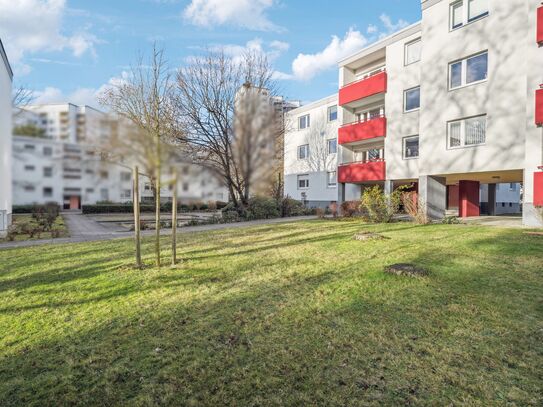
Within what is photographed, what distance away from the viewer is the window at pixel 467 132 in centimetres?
1638

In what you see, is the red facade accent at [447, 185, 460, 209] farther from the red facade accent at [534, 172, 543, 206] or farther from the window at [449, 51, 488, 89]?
the red facade accent at [534, 172, 543, 206]

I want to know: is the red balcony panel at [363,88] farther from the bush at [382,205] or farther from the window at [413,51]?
the bush at [382,205]

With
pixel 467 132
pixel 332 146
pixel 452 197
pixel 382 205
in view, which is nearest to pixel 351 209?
pixel 382 205

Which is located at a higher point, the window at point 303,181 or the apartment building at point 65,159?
the window at point 303,181

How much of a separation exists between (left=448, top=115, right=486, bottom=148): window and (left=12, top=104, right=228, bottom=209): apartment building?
61.4ft

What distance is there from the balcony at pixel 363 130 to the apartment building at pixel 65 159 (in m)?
22.4

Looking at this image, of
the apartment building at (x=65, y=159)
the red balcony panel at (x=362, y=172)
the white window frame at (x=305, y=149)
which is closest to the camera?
the apartment building at (x=65, y=159)

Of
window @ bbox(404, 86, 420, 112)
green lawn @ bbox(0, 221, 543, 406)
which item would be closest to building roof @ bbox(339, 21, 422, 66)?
window @ bbox(404, 86, 420, 112)

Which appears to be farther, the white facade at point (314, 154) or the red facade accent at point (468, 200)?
the white facade at point (314, 154)

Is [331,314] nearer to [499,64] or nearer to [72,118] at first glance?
[72,118]

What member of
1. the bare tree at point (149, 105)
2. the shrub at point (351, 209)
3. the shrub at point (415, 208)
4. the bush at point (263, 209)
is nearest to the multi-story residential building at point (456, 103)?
the shrub at point (415, 208)

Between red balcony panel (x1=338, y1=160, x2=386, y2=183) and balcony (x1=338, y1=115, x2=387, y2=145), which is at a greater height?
balcony (x1=338, y1=115, x2=387, y2=145)

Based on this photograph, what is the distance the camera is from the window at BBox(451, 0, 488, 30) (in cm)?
1640

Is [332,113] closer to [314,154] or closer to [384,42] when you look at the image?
[314,154]
